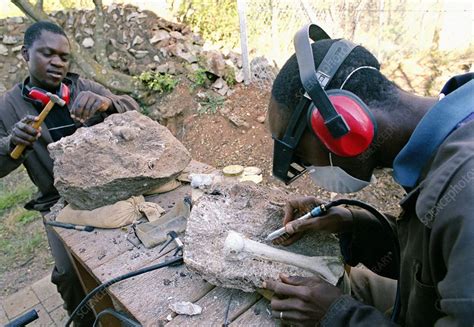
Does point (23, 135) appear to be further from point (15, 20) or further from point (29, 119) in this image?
point (15, 20)

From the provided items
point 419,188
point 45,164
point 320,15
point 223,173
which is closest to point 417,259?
point 419,188

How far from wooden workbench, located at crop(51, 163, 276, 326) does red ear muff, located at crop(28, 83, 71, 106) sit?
3.26 feet

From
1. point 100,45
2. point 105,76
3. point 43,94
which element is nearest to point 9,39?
point 100,45

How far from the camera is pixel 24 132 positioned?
75.5 inches

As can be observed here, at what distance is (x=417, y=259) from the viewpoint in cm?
104

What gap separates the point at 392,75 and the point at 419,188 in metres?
3.73

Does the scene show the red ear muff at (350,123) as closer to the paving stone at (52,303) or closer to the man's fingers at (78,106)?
the man's fingers at (78,106)

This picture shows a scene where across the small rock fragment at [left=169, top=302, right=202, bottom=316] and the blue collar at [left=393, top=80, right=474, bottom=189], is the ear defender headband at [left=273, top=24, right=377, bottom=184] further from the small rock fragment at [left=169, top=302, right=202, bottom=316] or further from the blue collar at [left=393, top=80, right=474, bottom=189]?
the small rock fragment at [left=169, top=302, right=202, bottom=316]

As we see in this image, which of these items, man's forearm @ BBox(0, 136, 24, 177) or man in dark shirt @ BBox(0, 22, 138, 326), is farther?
man in dark shirt @ BBox(0, 22, 138, 326)

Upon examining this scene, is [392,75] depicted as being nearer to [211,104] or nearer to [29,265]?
[211,104]

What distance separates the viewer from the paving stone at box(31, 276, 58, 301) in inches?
126

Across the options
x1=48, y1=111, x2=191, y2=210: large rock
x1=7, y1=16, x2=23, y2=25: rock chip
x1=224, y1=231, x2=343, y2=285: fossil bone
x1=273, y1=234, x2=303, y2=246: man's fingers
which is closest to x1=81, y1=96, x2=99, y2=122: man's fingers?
x1=48, y1=111, x2=191, y2=210: large rock

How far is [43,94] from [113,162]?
808 millimetres

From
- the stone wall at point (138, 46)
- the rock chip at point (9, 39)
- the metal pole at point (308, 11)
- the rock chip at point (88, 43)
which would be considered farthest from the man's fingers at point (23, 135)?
the rock chip at point (9, 39)
